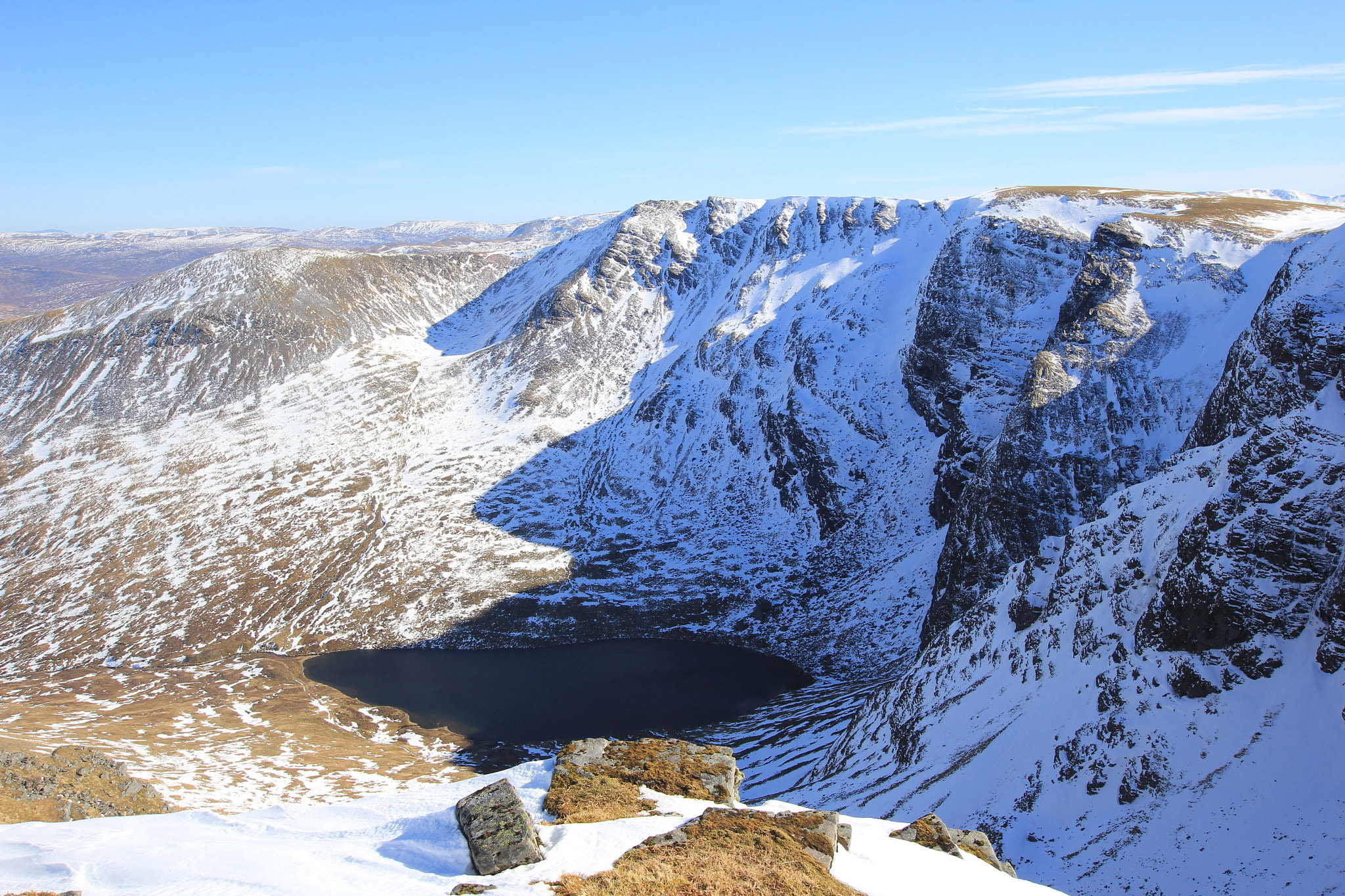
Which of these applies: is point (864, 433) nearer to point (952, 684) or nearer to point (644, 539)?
point (644, 539)

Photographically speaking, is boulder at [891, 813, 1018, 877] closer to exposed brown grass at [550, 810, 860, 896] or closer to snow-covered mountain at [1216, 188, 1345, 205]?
exposed brown grass at [550, 810, 860, 896]

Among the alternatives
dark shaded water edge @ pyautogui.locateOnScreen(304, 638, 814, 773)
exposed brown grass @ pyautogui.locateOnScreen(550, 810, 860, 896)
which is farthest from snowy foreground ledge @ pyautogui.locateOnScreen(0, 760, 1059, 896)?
dark shaded water edge @ pyautogui.locateOnScreen(304, 638, 814, 773)

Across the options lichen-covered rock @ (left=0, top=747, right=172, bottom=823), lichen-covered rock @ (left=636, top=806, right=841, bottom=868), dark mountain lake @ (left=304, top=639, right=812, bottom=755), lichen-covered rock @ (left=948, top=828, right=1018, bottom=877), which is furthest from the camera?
dark mountain lake @ (left=304, top=639, right=812, bottom=755)

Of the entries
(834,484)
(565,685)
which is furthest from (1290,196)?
(565,685)

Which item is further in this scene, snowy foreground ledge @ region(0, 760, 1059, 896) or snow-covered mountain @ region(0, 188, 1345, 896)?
snow-covered mountain @ region(0, 188, 1345, 896)

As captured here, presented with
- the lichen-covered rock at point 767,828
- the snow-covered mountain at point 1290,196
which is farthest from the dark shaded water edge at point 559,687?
the snow-covered mountain at point 1290,196

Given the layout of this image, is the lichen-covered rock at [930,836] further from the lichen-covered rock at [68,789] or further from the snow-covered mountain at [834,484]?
the lichen-covered rock at [68,789]
